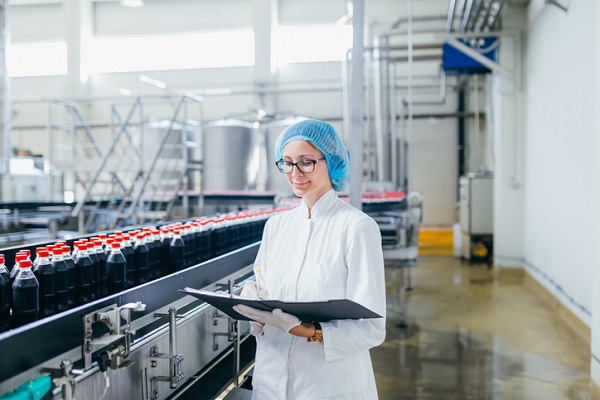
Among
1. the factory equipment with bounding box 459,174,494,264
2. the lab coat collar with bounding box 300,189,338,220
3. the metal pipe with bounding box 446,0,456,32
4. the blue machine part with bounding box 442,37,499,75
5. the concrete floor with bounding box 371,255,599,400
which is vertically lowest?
the concrete floor with bounding box 371,255,599,400

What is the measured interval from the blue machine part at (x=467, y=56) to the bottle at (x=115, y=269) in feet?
15.8

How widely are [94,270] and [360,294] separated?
30.5 inches

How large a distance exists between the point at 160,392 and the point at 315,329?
1.77 ft

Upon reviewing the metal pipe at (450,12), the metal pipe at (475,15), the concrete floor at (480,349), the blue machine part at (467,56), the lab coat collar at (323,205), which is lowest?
the concrete floor at (480,349)

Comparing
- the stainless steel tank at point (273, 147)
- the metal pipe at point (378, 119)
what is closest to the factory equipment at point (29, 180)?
the stainless steel tank at point (273, 147)

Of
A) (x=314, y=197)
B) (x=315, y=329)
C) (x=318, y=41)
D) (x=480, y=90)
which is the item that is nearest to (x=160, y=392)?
(x=315, y=329)

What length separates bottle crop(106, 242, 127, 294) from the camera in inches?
56.9

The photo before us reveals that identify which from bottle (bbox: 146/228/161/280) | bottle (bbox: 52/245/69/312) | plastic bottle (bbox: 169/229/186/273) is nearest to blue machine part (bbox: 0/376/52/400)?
bottle (bbox: 52/245/69/312)

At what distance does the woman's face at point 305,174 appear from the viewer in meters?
1.20

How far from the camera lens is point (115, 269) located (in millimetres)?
1450

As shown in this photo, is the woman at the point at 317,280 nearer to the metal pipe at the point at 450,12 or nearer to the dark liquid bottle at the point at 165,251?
the dark liquid bottle at the point at 165,251

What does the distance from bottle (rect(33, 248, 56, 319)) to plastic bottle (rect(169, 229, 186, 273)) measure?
0.56 meters

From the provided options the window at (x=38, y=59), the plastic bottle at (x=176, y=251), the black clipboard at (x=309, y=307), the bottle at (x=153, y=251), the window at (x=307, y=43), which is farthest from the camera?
the window at (x=38, y=59)

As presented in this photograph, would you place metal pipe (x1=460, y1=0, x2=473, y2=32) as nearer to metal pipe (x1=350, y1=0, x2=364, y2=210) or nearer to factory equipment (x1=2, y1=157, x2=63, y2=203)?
metal pipe (x1=350, y1=0, x2=364, y2=210)
